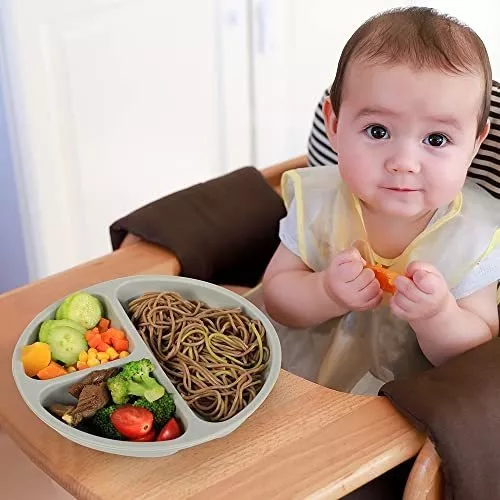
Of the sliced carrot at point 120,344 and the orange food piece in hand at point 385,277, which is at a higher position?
the orange food piece in hand at point 385,277

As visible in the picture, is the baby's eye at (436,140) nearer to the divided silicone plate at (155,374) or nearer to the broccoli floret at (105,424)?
the divided silicone plate at (155,374)

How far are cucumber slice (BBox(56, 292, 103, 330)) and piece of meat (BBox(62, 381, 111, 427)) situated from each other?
9cm

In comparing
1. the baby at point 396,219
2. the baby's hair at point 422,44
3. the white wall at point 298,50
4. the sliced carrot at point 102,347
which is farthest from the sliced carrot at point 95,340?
the white wall at point 298,50

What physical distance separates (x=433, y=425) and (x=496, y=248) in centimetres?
25

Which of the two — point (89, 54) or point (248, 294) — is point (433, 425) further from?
point (89, 54)

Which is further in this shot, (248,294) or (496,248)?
(248,294)

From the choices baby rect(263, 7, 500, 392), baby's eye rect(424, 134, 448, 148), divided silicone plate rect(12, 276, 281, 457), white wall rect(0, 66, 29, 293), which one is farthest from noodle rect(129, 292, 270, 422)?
white wall rect(0, 66, 29, 293)

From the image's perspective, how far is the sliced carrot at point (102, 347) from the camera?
0.79 meters

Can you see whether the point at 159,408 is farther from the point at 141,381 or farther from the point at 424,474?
the point at 424,474

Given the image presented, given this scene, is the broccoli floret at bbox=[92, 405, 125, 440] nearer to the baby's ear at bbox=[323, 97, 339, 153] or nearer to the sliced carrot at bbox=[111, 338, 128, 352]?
the sliced carrot at bbox=[111, 338, 128, 352]

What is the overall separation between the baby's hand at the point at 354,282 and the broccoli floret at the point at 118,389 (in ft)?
0.78

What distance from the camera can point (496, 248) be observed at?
90cm

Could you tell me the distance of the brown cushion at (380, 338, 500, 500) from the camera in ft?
2.37

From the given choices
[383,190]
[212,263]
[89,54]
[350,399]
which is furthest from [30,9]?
[350,399]
